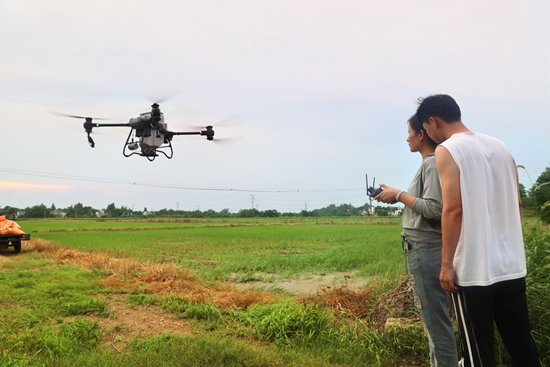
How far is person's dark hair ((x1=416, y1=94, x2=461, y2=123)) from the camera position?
6.13ft

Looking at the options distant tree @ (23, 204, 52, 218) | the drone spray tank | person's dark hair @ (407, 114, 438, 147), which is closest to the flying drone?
the drone spray tank

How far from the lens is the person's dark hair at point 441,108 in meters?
1.87

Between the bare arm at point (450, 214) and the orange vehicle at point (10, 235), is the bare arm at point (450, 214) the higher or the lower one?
the higher one

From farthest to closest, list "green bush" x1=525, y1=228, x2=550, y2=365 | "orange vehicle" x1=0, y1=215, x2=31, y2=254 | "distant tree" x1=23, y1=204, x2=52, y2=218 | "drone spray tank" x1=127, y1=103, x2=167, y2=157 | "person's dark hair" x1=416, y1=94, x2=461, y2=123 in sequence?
1. "distant tree" x1=23, y1=204, x2=52, y2=218
2. "orange vehicle" x1=0, y1=215, x2=31, y2=254
3. "drone spray tank" x1=127, y1=103, x2=167, y2=157
4. "green bush" x1=525, y1=228, x2=550, y2=365
5. "person's dark hair" x1=416, y1=94, x2=461, y2=123

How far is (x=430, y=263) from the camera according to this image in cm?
196

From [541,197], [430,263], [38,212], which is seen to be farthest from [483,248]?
[38,212]

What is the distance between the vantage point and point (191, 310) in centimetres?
433

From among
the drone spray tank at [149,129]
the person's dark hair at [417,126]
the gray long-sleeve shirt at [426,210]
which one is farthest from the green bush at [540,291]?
the drone spray tank at [149,129]

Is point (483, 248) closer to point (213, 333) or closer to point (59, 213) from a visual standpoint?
point (213, 333)

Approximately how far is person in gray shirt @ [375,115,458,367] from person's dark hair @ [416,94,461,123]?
0.30m

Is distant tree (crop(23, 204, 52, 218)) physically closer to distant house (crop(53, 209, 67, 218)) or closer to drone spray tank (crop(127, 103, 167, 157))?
distant house (crop(53, 209, 67, 218))

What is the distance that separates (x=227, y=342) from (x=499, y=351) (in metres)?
2.00

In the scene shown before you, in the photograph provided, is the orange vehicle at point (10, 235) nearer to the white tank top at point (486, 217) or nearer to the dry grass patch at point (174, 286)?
the dry grass patch at point (174, 286)

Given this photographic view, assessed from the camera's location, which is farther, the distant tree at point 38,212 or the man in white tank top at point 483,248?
the distant tree at point 38,212
